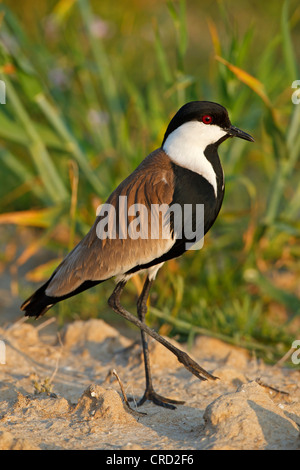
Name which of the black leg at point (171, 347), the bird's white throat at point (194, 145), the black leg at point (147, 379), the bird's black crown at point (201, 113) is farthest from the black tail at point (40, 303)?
the bird's black crown at point (201, 113)

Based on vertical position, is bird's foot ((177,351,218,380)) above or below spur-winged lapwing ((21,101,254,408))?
below

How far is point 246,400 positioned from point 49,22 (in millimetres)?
3989

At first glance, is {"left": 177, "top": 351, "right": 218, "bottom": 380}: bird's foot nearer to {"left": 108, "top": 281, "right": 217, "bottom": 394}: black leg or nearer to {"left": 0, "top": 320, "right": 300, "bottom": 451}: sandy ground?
{"left": 108, "top": 281, "right": 217, "bottom": 394}: black leg

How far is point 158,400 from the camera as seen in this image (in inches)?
128

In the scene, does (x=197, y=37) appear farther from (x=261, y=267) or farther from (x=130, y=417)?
(x=130, y=417)

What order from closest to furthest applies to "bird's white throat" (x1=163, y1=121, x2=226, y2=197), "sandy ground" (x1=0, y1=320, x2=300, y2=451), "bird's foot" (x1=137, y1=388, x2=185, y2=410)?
"sandy ground" (x1=0, y1=320, x2=300, y2=451)
"bird's foot" (x1=137, y1=388, x2=185, y2=410)
"bird's white throat" (x1=163, y1=121, x2=226, y2=197)

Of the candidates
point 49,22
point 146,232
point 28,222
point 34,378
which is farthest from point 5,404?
point 49,22

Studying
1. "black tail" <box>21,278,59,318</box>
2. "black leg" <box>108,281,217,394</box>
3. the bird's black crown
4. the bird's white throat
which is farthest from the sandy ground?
the bird's black crown

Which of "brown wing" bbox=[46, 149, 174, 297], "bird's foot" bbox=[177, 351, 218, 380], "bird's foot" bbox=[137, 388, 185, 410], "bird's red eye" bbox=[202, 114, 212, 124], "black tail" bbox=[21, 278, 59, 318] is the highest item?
"bird's red eye" bbox=[202, 114, 212, 124]

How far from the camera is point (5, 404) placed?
10.2ft

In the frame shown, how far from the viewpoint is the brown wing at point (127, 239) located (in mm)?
3281

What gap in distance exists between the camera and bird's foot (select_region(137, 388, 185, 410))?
10.5 feet

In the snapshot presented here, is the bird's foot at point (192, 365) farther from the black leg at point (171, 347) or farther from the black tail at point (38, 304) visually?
the black tail at point (38, 304)

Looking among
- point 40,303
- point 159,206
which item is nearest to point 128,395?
point 40,303
